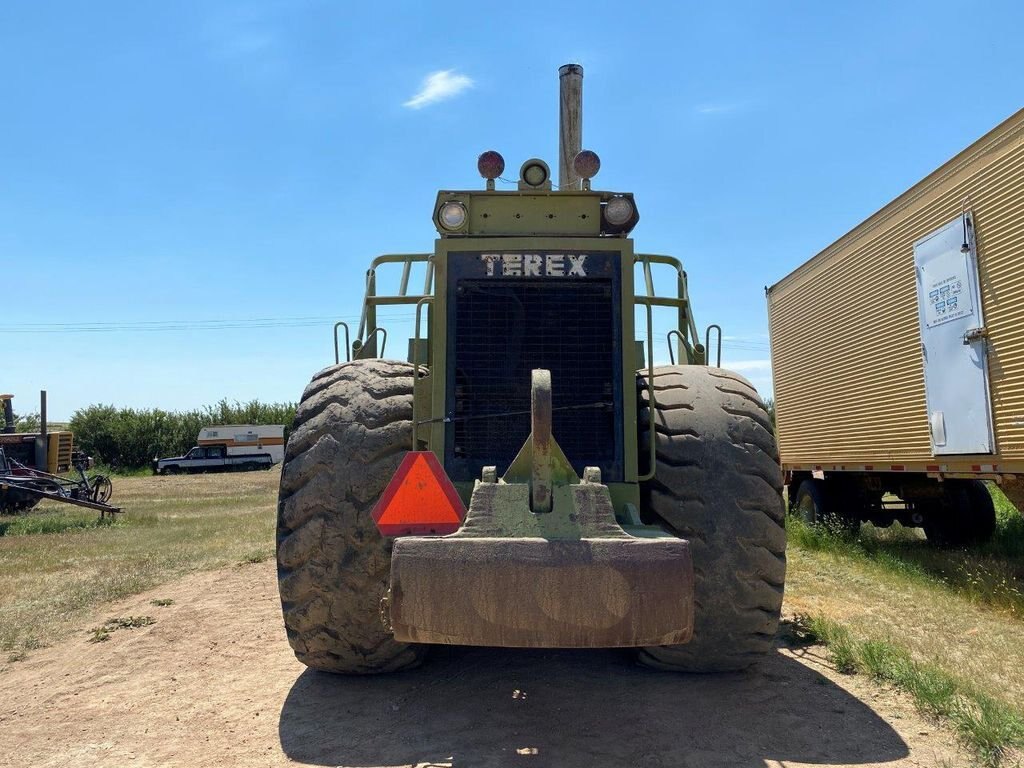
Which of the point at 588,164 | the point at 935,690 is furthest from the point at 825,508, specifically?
the point at 588,164

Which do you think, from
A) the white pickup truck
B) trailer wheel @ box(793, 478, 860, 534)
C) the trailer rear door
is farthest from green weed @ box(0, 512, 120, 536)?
the white pickup truck

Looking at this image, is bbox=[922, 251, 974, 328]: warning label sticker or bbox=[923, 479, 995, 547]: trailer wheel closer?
bbox=[922, 251, 974, 328]: warning label sticker

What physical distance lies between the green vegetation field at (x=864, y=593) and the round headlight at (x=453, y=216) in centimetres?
340

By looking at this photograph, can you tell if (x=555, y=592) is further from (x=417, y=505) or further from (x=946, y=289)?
(x=946, y=289)

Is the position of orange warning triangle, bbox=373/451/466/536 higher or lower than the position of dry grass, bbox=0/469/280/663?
higher

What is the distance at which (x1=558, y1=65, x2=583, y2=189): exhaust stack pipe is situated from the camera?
7926mm

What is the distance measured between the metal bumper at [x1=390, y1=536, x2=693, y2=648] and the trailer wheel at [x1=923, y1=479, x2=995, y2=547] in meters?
8.33

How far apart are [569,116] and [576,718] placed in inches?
236

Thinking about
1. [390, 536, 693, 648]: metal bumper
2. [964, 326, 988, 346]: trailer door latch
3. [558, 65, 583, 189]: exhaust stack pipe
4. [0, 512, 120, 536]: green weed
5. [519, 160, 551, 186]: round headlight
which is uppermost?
[558, 65, 583, 189]: exhaust stack pipe

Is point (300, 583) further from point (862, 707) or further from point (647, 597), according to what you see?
point (862, 707)

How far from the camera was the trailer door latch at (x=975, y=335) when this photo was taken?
280 inches

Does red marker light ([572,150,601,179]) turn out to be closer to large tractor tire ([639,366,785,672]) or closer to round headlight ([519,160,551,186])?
round headlight ([519,160,551,186])

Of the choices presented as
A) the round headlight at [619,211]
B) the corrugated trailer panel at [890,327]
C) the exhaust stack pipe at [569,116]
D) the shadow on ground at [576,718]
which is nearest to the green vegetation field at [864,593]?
the shadow on ground at [576,718]

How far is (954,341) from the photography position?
300 inches
